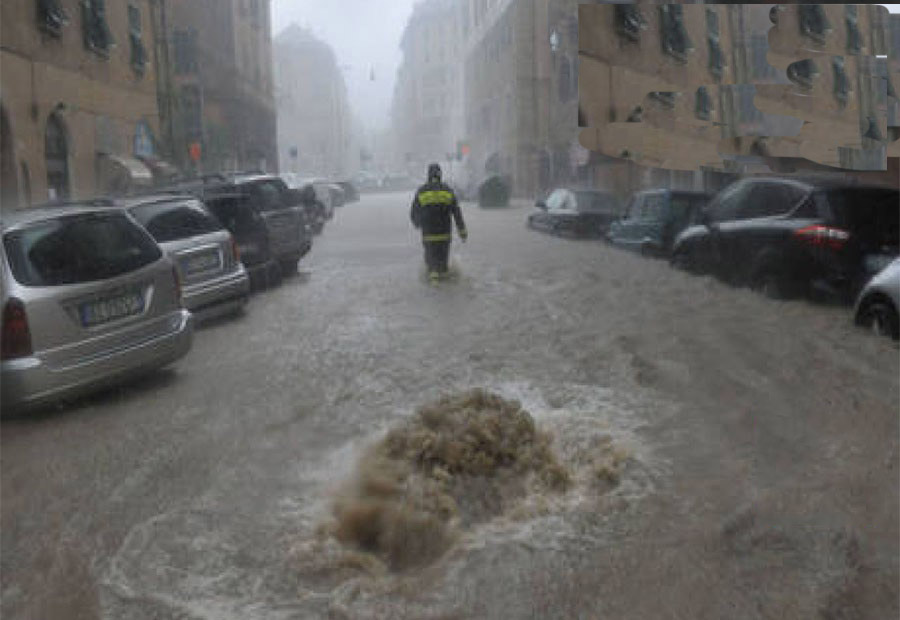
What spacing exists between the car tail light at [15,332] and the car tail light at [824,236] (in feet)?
21.0

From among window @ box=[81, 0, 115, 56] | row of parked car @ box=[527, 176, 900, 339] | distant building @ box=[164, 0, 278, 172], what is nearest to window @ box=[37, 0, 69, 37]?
window @ box=[81, 0, 115, 56]

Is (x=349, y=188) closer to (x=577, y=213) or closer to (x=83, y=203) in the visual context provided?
(x=577, y=213)

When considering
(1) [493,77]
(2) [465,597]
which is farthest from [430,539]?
(1) [493,77]

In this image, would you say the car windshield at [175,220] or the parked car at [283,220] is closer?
the car windshield at [175,220]

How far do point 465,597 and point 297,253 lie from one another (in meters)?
8.67

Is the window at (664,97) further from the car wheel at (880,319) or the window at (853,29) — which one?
the car wheel at (880,319)

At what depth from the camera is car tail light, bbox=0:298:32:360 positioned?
430cm

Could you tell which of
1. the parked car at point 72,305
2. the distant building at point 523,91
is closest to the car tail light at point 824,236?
the distant building at point 523,91

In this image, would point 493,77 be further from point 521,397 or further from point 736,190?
point 521,397

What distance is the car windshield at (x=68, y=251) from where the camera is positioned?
4.50 meters

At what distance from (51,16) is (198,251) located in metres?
2.74

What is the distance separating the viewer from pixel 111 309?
15.6 feet

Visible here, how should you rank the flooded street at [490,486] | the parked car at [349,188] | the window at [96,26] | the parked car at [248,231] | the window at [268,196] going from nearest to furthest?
the flooded street at [490,486]
the window at [96,26]
the parked car at [248,231]
the window at [268,196]
the parked car at [349,188]

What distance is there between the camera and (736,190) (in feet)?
31.8
